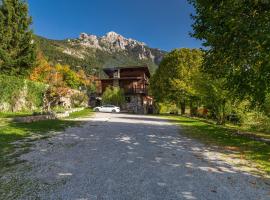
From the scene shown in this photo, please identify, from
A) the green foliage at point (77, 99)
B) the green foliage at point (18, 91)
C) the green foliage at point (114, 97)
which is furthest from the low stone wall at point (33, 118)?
the green foliage at point (114, 97)

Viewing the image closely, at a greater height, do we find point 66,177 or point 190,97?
point 190,97

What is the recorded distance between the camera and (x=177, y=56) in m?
48.1

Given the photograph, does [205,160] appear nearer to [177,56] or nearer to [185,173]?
[185,173]

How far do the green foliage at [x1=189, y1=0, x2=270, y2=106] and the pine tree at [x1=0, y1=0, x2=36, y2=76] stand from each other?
26.0m

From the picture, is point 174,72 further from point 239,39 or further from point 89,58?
point 89,58

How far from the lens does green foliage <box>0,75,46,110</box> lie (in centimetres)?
2345

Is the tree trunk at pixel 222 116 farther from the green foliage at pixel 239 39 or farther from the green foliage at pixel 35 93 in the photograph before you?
the green foliage at pixel 35 93

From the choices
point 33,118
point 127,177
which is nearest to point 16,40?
point 33,118

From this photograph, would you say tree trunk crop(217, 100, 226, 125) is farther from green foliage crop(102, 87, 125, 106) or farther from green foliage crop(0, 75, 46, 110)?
green foliage crop(102, 87, 125, 106)

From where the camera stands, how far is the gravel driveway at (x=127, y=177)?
16.9 ft

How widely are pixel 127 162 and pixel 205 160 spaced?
8.74 ft

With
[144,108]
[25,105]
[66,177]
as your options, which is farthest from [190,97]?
[66,177]

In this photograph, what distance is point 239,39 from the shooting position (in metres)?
10.3

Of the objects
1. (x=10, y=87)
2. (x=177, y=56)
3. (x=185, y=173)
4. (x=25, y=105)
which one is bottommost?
(x=185, y=173)
